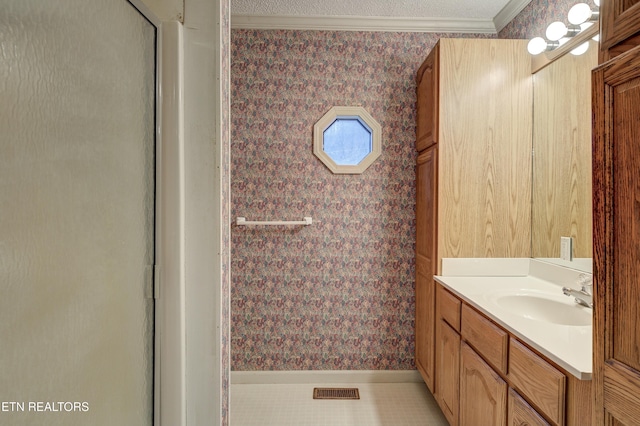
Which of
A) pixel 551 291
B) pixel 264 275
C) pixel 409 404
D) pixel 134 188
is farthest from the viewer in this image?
pixel 264 275

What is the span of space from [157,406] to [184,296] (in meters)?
0.28

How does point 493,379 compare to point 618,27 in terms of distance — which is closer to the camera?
point 618,27

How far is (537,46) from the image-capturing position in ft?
5.75

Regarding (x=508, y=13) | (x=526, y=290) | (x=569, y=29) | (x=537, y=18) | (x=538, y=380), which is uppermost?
(x=508, y=13)

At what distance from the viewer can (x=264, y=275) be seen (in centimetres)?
235

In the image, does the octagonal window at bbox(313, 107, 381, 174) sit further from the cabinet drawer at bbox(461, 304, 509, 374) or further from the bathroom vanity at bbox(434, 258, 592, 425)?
the cabinet drawer at bbox(461, 304, 509, 374)

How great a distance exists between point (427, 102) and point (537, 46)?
2.01 feet

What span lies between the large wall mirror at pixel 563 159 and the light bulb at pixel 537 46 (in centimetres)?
11

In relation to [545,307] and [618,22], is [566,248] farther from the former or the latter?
[618,22]

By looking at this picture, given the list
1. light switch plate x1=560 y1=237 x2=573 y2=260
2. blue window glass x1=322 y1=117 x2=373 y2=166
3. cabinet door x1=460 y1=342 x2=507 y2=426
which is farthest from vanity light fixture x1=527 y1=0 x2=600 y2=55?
cabinet door x1=460 y1=342 x2=507 y2=426

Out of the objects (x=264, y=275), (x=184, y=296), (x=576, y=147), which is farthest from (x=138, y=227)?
(x=576, y=147)

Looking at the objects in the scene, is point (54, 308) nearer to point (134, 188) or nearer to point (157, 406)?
point (134, 188)

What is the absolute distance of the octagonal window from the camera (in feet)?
7.62

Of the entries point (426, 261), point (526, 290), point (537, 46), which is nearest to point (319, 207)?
point (426, 261)
